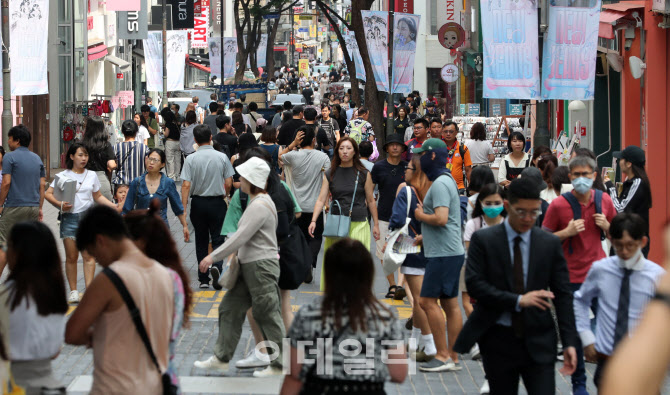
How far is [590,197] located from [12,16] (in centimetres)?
1272

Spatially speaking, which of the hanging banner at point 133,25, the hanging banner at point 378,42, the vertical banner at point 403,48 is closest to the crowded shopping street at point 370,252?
the hanging banner at point 378,42

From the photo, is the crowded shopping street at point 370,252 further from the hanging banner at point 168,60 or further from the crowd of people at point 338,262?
the hanging banner at point 168,60

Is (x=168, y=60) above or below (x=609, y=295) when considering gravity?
above

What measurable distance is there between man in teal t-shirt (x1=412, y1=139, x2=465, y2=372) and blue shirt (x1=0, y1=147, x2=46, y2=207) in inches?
188

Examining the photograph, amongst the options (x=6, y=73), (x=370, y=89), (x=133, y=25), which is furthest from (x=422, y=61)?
(x=6, y=73)

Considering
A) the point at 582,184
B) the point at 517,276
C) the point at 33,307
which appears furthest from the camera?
the point at 582,184

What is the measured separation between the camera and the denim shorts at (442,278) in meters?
8.01

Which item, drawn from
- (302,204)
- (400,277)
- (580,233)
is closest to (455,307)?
(580,233)

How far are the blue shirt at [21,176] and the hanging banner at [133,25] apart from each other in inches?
878

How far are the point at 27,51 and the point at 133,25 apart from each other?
52.6ft

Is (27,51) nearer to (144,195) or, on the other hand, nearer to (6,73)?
(6,73)

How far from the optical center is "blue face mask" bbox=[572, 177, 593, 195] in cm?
740

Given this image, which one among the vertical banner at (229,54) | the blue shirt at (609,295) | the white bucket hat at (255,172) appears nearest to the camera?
the blue shirt at (609,295)

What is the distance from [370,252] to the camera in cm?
525
